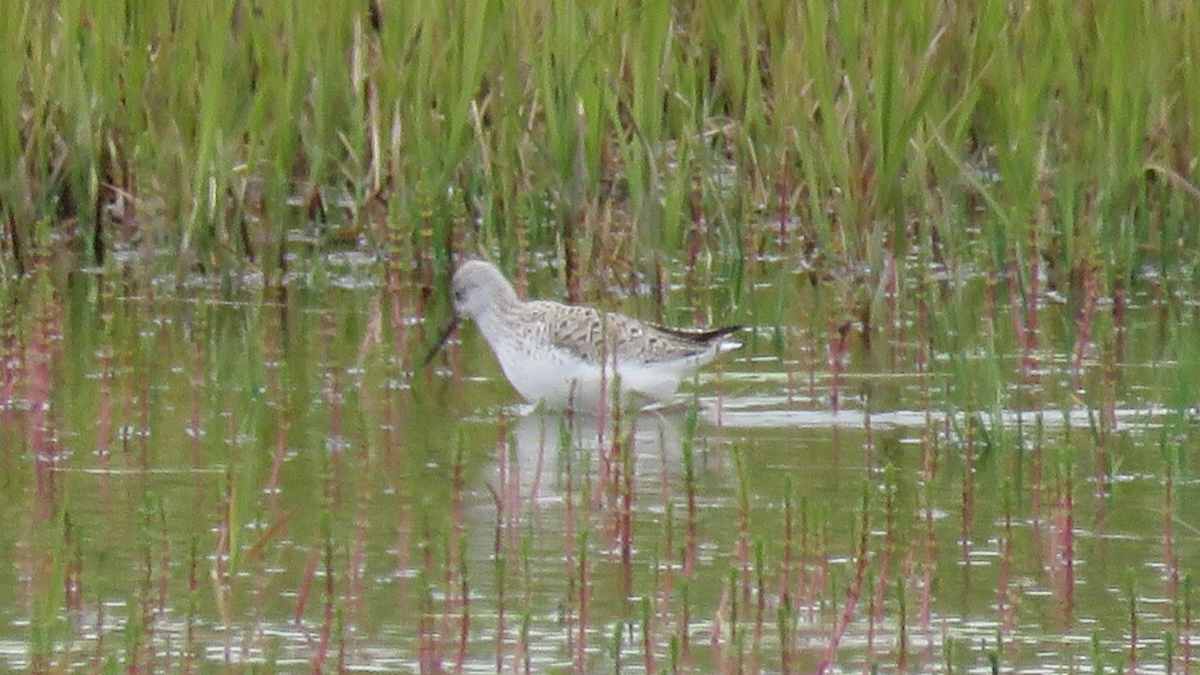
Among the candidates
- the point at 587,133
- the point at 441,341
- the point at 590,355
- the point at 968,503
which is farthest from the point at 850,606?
the point at 587,133

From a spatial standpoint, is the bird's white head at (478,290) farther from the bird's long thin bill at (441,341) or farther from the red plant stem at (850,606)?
the red plant stem at (850,606)

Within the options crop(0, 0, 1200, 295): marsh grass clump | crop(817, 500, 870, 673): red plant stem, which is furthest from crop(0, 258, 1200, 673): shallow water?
crop(0, 0, 1200, 295): marsh grass clump

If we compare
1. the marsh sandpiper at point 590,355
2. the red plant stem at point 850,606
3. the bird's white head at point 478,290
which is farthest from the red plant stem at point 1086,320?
the red plant stem at point 850,606

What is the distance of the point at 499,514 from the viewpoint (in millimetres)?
4816

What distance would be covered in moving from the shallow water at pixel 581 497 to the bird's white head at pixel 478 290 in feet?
0.62

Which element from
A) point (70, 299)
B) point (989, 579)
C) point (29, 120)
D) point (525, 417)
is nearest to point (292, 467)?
point (525, 417)

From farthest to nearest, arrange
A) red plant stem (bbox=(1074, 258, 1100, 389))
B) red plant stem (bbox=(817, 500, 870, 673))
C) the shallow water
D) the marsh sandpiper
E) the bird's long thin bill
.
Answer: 1. the bird's long thin bill
2. the marsh sandpiper
3. red plant stem (bbox=(1074, 258, 1100, 389))
4. the shallow water
5. red plant stem (bbox=(817, 500, 870, 673))

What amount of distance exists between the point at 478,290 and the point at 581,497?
198 centimetres

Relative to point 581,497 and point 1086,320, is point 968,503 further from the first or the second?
point 1086,320

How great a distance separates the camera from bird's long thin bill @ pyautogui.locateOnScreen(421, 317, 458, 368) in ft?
23.4

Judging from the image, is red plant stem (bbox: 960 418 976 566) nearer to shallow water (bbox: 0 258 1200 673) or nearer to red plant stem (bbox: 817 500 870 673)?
shallow water (bbox: 0 258 1200 673)

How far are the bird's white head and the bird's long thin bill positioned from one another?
4 cm

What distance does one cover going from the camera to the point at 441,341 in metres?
7.25

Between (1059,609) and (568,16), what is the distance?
3879 mm
